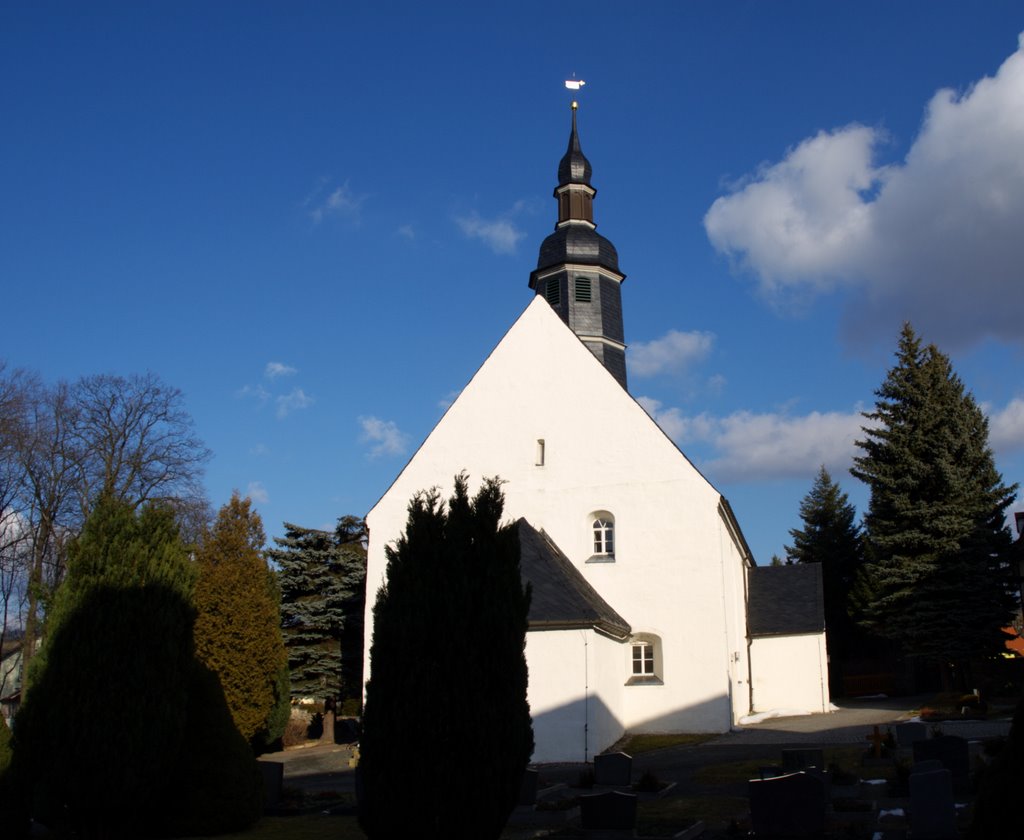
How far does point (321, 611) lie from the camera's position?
31516 millimetres

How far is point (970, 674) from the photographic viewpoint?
30.0 metres

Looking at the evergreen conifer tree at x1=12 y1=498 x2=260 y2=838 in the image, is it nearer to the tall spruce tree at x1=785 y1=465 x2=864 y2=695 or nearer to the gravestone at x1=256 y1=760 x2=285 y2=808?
the gravestone at x1=256 y1=760 x2=285 y2=808

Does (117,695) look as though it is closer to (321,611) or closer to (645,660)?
(645,660)

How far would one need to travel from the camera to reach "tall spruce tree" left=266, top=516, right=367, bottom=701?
99.8 ft

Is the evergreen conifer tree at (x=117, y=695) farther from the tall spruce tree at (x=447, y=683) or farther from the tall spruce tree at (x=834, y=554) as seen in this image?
the tall spruce tree at (x=834, y=554)

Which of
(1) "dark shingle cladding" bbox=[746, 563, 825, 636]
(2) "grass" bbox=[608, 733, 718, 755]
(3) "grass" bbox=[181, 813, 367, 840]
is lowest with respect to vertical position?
(2) "grass" bbox=[608, 733, 718, 755]

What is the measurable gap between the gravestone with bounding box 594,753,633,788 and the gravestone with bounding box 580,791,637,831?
355 centimetres

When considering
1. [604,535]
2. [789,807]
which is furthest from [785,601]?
[789,807]

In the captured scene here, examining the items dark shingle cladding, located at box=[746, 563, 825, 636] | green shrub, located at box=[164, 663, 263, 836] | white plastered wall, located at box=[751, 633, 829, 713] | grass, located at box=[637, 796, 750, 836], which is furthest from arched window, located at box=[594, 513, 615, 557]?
green shrub, located at box=[164, 663, 263, 836]

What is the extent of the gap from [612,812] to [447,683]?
3259 millimetres

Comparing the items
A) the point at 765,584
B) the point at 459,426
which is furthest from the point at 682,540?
the point at 765,584

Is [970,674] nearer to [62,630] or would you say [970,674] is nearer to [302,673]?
[302,673]

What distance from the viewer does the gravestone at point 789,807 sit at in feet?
34.3

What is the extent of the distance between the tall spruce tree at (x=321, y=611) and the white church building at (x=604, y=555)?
20.0 ft
